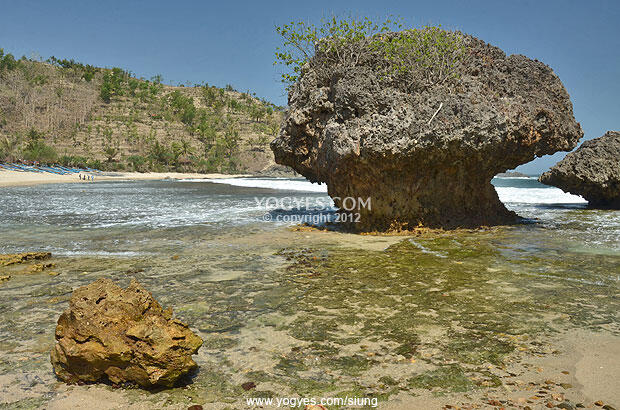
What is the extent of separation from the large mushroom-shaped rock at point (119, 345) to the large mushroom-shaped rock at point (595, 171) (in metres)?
15.9

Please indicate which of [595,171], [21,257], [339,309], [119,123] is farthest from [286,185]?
[119,123]

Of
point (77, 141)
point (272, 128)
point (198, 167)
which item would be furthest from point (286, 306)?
point (272, 128)

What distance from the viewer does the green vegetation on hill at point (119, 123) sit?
7006 cm

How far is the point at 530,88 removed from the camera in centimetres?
1036

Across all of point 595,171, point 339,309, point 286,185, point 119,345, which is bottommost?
point 339,309

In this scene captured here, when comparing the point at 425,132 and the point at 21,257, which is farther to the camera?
the point at 425,132

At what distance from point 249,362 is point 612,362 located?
253cm

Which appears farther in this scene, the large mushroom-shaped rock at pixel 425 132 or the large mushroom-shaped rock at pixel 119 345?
the large mushroom-shaped rock at pixel 425 132

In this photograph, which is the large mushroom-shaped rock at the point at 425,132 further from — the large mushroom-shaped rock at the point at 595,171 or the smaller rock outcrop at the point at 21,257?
the smaller rock outcrop at the point at 21,257

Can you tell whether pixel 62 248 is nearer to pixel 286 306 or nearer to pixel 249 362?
pixel 286 306

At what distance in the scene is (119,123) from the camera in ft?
269

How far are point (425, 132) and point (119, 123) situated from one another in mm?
83898

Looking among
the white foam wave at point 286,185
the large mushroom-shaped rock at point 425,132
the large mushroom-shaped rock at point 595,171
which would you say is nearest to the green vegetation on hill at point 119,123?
the white foam wave at point 286,185

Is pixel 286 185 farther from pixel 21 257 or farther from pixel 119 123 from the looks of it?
pixel 119 123
